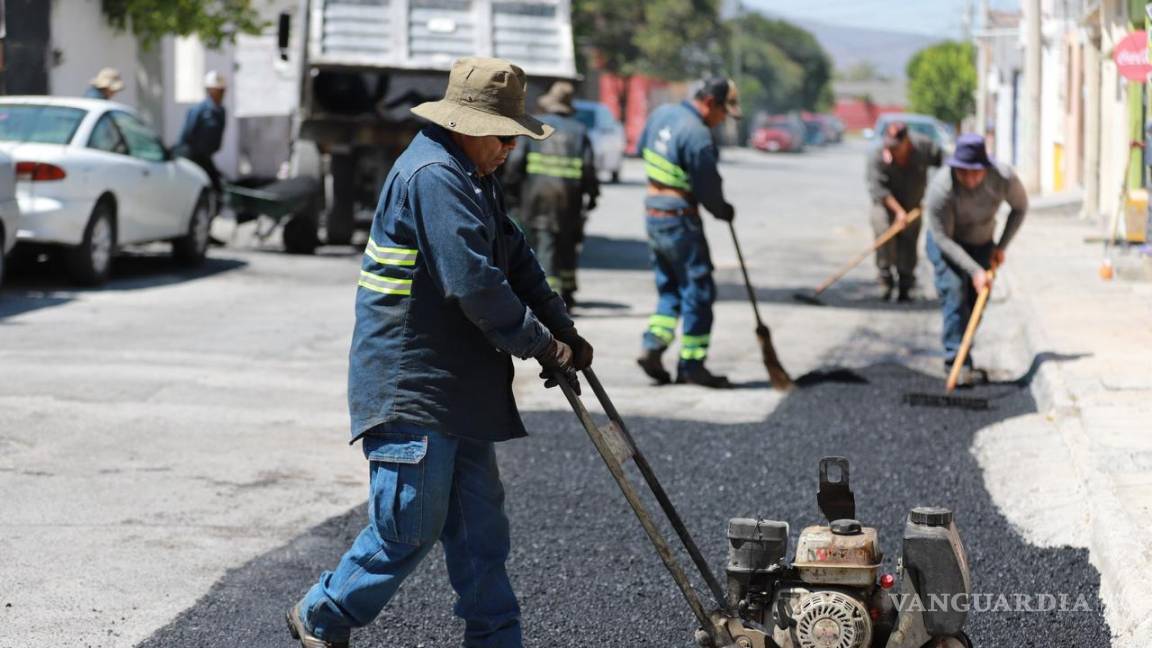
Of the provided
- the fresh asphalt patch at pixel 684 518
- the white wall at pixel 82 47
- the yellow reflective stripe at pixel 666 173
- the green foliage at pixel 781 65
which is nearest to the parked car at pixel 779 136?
the green foliage at pixel 781 65

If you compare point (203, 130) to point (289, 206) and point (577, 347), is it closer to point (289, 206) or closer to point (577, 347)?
point (289, 206)

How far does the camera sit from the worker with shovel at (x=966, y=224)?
1005 cm

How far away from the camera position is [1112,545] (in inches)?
235

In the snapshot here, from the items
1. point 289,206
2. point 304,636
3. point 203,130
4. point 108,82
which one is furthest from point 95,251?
point 304,636

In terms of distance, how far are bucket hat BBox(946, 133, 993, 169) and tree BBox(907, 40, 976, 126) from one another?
191 ft

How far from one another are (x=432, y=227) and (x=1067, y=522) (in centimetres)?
343

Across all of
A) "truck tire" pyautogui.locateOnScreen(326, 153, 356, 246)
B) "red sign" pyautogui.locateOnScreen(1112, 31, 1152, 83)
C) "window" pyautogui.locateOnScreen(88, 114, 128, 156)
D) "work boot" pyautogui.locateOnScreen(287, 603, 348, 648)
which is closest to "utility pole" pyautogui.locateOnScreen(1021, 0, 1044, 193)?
"red sign" pyautogui.locateOnScreen(1112, 31, 1152, 83)

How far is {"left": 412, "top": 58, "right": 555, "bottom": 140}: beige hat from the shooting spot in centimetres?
460

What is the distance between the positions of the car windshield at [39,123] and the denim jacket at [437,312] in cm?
1007

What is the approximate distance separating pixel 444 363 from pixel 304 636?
873mm

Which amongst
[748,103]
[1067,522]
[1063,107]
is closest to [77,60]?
[1067,522]

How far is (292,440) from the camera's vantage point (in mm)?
8422

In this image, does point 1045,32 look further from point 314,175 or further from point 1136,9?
point 314,175

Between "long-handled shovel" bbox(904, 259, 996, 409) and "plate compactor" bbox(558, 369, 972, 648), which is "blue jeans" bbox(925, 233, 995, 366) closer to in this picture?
"long-handled shovel" bbox(904, 259, 996, 409)
